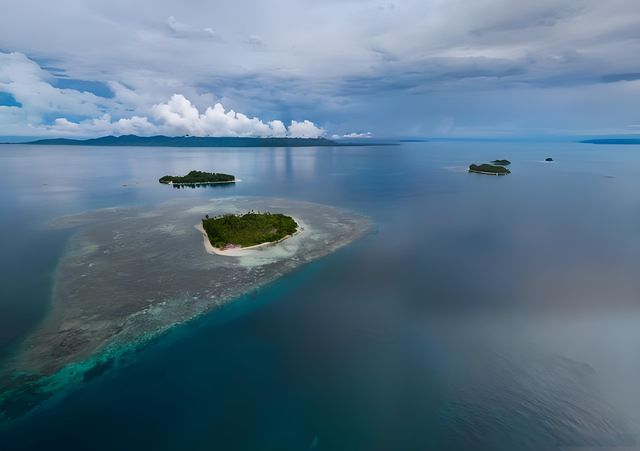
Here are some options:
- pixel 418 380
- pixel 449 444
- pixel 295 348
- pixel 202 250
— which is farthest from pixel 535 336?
pixel 202 250

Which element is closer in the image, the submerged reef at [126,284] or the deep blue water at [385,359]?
the deep blue water at [385,359]

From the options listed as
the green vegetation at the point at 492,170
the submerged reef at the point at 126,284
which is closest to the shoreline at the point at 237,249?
the submerged reef at the point at 126,284

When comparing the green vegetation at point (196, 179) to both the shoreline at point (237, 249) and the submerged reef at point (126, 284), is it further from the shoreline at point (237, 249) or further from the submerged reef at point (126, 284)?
the shoreline at point (237, 249)

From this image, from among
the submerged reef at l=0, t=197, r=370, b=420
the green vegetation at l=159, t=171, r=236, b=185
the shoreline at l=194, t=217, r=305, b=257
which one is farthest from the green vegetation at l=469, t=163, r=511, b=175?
the shoreline at l=194, t=217, r=305, b=257

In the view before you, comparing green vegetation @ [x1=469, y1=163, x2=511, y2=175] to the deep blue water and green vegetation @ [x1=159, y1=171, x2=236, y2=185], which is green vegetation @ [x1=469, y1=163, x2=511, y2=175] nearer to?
the deep blue water

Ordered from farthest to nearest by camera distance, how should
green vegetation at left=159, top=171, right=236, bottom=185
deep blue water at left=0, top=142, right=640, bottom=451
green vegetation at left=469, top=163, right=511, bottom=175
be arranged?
green vegetation at left=469, top=163, right=511, bottom=175 → green vegetation at left=159, top=171, right=236, bottom=185 → deep blue water at left=0, top=142, right=640, bottom=451

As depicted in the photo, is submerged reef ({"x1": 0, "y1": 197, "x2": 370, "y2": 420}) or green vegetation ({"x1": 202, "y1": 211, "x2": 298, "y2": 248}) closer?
submerged reef ({"x1": 0, "y1": 197, "x2": 370, "y2": 420})

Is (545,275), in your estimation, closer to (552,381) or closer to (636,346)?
(636,346)
